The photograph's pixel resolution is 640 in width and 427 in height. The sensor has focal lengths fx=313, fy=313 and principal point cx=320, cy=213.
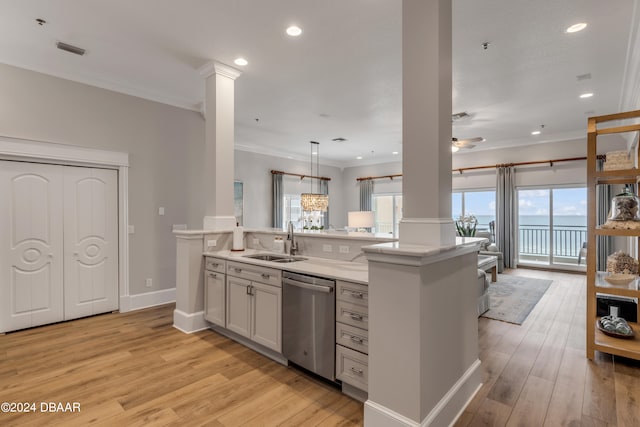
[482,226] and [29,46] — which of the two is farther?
[482,226]

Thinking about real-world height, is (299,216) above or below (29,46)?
below

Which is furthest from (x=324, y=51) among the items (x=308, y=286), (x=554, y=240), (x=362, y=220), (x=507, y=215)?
(x=554, y=240)

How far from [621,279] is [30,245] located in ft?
20.3

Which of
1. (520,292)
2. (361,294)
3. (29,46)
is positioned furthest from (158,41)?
(520,292)

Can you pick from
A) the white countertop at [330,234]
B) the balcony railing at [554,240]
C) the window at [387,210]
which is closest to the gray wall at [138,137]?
the white countertop at [330,234]

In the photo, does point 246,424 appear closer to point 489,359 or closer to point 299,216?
point 489,359

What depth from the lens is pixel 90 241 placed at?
4105mm

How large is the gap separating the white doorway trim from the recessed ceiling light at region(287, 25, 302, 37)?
2.84 metres

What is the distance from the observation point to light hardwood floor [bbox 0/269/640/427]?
2074 millimetres

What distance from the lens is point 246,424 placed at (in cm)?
200

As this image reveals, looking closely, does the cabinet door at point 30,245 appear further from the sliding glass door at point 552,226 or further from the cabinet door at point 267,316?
the sliding glass door at point 552,226

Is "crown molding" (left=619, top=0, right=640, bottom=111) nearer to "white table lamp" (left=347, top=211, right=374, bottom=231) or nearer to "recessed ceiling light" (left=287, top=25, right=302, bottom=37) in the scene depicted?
"recessed ceiling light" (left=287, top=25, right=302, bottom=37)

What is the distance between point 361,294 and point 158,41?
3220mm

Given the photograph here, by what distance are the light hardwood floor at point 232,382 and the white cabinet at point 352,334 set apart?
209 mm
